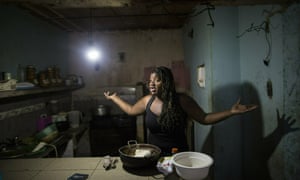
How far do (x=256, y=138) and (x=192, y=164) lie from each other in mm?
970

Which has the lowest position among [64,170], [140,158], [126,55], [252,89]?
[64,170]

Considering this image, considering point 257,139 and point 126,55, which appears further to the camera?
point 126,55

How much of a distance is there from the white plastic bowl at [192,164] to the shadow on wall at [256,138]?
729 millimetres

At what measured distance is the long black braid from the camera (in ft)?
6.22

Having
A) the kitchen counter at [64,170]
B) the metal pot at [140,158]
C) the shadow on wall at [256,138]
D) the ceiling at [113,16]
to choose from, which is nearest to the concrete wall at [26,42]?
the ceiling at [113,16]

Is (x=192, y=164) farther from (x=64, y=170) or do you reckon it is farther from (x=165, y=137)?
(x=64, y=170)

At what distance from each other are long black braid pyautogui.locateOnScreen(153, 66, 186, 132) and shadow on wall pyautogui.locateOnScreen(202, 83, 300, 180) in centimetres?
54

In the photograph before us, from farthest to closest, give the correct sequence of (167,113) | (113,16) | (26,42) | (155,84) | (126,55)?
(126,55) → (113,16) → (26,42) → (155,84) → (167,113)

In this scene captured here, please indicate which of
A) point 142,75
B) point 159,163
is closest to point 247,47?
point 159,163

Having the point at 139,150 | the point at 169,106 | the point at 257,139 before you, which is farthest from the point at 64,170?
the point at 257,139

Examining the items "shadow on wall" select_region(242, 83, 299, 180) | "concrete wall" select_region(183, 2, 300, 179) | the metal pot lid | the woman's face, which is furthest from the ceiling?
the metal pot lid

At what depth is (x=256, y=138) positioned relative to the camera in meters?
1.94

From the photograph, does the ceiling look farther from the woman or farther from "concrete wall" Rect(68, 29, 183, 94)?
the woman

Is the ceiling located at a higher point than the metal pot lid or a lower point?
higher
